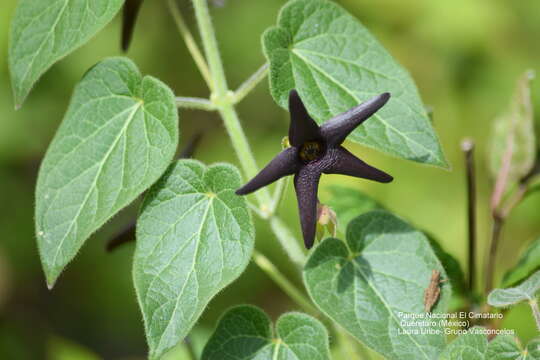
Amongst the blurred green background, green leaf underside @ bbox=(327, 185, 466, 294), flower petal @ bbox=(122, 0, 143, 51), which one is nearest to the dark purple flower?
green leaf underside @ bbox=(327, 185, 466, 294)

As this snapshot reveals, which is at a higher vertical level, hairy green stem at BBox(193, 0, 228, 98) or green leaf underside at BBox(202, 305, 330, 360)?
hairy green stem at BBox(193, 0, 228, 98)

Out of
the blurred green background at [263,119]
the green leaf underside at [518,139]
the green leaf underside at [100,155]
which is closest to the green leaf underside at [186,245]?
the green leaf underside at [100,155]

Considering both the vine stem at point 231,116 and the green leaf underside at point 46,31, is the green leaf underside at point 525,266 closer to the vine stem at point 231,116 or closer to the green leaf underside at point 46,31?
the vine stem at point 231,116

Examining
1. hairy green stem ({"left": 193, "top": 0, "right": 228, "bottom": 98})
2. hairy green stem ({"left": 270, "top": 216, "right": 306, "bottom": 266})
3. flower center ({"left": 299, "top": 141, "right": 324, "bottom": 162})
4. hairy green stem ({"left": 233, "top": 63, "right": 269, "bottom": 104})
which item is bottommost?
hairy green stem ({"left": 270, "top": 216, "right": 306, "bottom": 266})

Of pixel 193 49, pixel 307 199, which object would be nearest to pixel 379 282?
pixel 307 199

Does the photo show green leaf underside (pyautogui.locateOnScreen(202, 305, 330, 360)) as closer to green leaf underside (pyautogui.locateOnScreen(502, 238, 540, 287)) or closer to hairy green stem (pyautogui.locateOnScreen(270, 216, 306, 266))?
hairy green stem (pyautogui.locateOnScreen(270, 216, 306, 266))

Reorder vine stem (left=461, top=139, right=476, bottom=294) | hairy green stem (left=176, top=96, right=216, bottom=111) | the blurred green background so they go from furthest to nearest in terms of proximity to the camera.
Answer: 1. the blurred green background
2. vine stem (left=461, top=139, right=476, bottom=294)
3. hairy green stem (left=176, top=96, right=216, bottom=111)

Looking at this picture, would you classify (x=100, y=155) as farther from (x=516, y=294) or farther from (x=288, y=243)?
(x=516, y=294)
